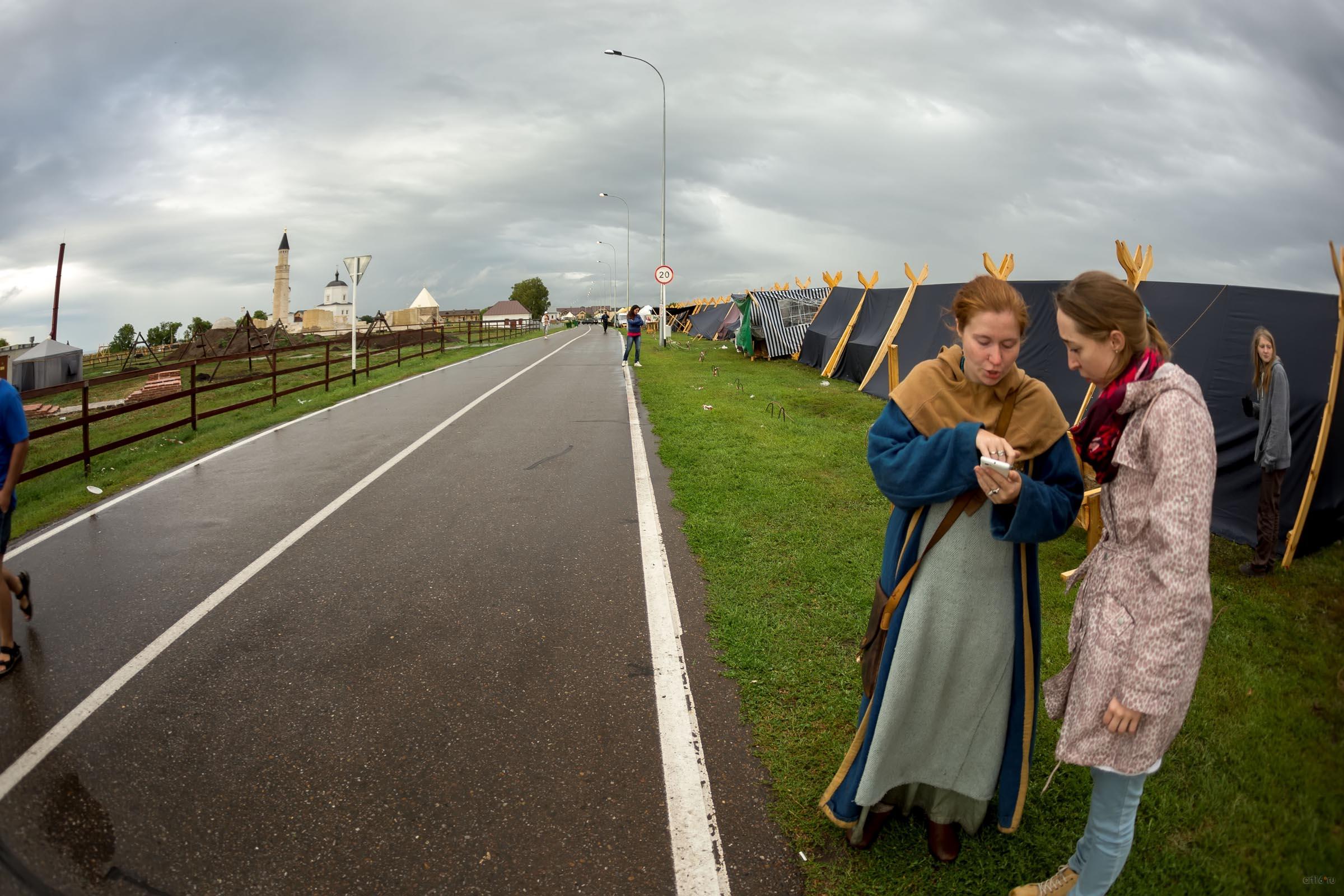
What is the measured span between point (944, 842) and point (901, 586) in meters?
0.93

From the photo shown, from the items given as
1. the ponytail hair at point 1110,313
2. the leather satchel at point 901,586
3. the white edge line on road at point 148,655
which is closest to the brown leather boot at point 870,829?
the leather satchel at point 901,586

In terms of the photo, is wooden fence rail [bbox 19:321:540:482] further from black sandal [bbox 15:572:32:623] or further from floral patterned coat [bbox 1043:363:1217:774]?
floral patterned coat [bbox 1043:363:1217:774]

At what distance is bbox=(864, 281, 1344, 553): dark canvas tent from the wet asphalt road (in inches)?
167

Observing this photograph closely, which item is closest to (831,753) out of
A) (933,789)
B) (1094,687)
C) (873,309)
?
(933,789)

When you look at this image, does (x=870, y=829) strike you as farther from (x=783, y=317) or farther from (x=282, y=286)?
(x=282, y=286)

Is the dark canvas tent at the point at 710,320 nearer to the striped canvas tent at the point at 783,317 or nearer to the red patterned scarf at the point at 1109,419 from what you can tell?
the striped canvas tent at the point at 783,317

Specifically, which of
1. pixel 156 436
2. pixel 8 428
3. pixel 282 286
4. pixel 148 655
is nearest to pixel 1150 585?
pixel 148 655

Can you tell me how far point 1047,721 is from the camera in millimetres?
3473

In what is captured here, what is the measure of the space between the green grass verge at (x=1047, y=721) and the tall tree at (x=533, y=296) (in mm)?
175281

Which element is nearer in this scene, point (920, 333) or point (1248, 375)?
point (1248, 375)

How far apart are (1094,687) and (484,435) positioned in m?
9.25

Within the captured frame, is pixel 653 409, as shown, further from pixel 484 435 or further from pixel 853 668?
pixel 853 668

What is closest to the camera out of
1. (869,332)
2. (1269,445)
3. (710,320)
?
(1269,445)

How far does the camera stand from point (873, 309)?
1852 centimetres
